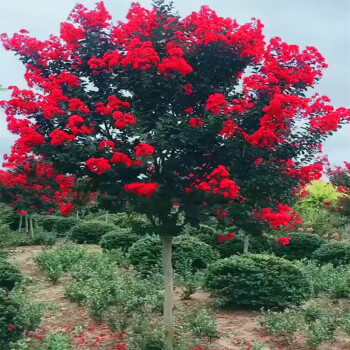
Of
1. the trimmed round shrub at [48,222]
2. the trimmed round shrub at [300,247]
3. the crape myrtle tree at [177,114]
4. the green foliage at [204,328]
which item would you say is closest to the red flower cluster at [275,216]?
the crape myrtle tree at [177,114]

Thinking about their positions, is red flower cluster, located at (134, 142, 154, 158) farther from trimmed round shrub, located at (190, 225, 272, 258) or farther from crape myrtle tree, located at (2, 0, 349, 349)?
trimmed round shrub, located at (190, 225, 272, 258)

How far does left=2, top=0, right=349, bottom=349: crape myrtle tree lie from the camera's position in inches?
209

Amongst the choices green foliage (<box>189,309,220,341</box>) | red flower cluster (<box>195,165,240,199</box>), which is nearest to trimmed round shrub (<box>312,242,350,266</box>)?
green foliage (<box>189,309,220,341</box>)

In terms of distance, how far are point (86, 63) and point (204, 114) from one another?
1498 mm

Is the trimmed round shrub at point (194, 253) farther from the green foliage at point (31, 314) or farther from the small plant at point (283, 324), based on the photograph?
the green foliage at point (31, 314)

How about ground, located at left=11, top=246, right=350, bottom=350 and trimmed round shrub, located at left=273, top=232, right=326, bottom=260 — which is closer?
ground, located at left=11, top=246, right=350, bottom=350

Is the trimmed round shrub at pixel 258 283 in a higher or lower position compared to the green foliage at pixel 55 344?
higher

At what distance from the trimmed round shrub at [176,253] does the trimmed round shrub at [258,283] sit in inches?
85.5

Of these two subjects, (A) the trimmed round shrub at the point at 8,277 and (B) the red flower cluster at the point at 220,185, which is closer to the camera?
(B) the red flower cluster at the point at 220,185

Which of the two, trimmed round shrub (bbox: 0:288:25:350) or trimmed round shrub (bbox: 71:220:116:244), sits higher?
trimmed round shrub (bbox: 71:220:116:244)

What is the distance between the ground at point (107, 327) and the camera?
6551 millimetres

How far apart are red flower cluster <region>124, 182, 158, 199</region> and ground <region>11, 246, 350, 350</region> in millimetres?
2320

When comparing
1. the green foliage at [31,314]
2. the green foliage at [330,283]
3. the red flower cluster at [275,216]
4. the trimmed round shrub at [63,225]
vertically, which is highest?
the red flower cluster at [275,216]

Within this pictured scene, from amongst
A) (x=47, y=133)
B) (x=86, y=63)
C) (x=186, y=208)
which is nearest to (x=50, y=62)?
(x=86, y=63)
